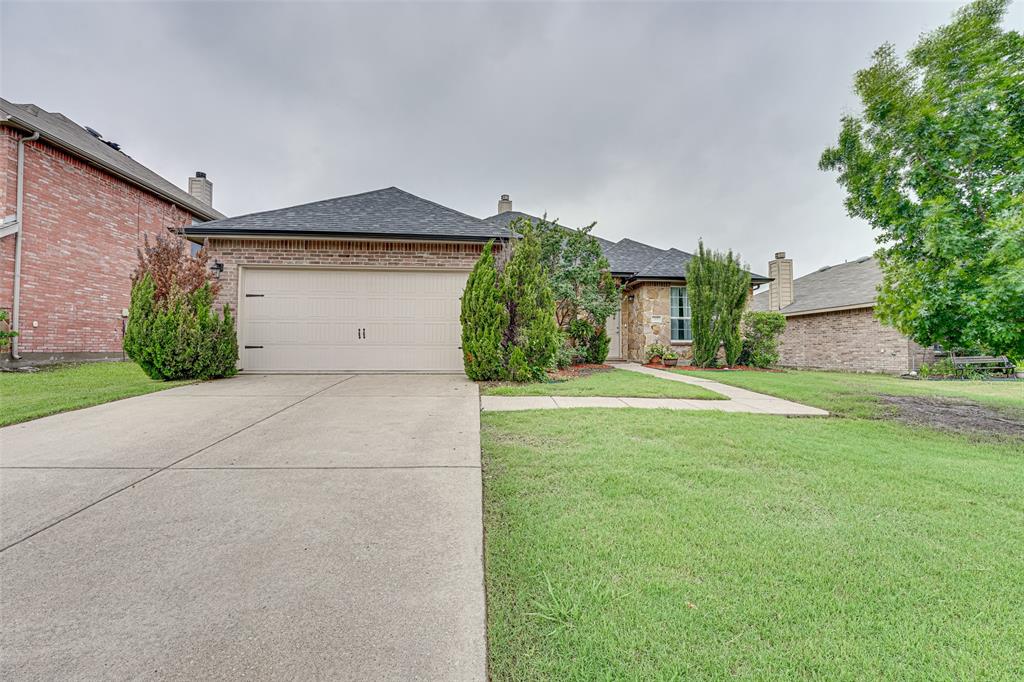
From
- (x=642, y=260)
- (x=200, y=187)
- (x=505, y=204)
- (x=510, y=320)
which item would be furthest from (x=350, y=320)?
(x=200, y=187)

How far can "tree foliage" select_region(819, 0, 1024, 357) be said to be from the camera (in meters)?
3.86

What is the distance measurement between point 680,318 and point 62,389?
1367 cm

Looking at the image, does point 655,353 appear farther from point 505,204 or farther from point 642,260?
point 505,204

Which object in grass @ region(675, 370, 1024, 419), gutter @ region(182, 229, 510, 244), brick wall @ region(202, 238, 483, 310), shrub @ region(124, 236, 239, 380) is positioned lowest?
grass @ region(675, 370, 1024, 419)

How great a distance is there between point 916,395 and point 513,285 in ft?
22.7

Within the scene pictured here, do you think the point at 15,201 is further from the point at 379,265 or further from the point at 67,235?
the point at 379,265

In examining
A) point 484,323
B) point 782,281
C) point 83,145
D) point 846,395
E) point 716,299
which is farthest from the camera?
point 782,281

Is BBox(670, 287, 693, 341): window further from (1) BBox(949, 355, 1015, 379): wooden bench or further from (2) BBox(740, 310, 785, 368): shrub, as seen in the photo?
(1) BBox(949, 355, 1015, 379): wooden bench

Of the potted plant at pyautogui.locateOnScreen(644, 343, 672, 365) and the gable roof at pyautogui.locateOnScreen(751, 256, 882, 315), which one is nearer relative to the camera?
the potted plant at pyautogui.locateOnScreen(644, 343, 672, 365)

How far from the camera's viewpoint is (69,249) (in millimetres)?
9844

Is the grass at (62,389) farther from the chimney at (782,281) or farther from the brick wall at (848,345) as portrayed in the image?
Result: the chimney at (782,281)

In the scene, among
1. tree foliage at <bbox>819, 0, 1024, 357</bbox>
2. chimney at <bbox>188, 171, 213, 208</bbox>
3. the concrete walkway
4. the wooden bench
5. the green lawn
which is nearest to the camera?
tree foliage at <bbox>819, 0, 1024, 357</bbox>

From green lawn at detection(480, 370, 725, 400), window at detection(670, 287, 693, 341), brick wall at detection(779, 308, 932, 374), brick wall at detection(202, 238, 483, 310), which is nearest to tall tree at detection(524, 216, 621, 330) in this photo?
brick wall at detection(202, 238, 483, 310)

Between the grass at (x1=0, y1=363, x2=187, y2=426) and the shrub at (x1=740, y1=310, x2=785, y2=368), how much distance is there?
520 inches
